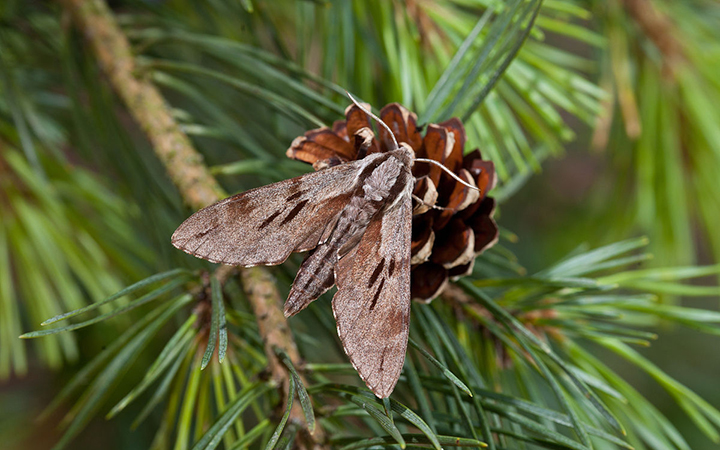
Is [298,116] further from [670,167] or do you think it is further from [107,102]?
[670,167]

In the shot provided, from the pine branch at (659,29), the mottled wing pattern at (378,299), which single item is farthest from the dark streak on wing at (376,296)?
the pine branch at (659,29)

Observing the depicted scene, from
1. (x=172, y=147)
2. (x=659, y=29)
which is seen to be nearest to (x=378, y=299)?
(x=172, y=147)

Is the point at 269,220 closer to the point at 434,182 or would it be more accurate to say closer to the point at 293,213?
the point at 293,213

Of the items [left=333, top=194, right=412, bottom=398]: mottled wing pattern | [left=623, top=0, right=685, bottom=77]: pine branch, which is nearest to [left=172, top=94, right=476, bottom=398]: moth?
[left=333, top=194, right=412, bottom=398]: mottled wing pattern

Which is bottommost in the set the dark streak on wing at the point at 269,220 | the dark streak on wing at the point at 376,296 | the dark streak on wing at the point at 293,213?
the dark streak on wing at the point at 376,296

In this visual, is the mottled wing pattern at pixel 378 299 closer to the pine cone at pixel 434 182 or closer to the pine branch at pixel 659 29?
the pine cone at pixel 434 182

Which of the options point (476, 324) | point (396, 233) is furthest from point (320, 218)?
point (476, 324)
